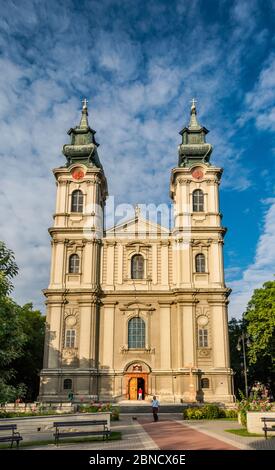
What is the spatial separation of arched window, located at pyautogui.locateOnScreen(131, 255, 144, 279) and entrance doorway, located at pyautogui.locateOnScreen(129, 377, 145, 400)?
29.1 ft

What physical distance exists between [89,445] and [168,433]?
14.7ft

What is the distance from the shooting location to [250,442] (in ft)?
50.0

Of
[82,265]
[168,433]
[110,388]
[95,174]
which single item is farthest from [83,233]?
[168,433]

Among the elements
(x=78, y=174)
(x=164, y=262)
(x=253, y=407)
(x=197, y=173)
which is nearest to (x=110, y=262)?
(x=164, y=262)

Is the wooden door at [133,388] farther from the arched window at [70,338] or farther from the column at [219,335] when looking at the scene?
the column at [219,335]

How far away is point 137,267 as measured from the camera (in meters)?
42.5

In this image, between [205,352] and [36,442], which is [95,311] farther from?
[36,442]

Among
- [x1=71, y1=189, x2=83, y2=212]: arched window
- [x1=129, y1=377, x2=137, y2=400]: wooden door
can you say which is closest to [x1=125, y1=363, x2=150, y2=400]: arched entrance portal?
[x1=129, y1=377, x2=137, y2=400]: wooden door

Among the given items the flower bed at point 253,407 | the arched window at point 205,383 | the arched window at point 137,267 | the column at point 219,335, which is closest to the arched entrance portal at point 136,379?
the arched window at point 205,383

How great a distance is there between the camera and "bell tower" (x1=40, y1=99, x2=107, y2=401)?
125 feet

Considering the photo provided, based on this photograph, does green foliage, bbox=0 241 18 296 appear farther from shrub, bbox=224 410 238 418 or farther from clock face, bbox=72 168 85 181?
clock face, bbox=72 168 85 181

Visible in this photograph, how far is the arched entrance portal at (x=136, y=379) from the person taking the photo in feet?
126

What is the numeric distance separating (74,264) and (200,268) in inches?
439

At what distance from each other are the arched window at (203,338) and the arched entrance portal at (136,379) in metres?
4.92
